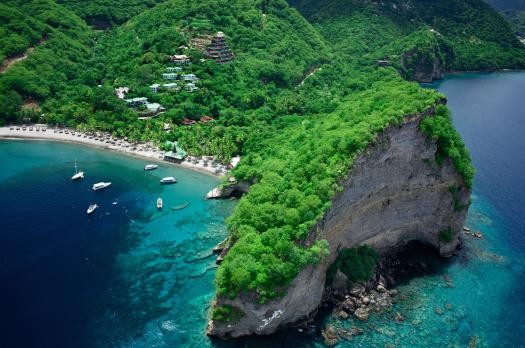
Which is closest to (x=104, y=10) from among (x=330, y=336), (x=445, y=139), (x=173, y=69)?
(x=173, y=69)

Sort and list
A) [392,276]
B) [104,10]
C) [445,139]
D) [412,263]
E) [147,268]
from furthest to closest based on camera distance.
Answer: [104,10]
[412,263]
[445,139]
[392,276]
[147,268]

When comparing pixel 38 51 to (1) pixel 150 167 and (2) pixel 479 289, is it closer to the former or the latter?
(1) pixel 150 167

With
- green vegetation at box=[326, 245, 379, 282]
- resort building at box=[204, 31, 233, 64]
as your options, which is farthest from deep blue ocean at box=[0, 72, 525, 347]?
resort building at box=[204, 31, 233, 64]

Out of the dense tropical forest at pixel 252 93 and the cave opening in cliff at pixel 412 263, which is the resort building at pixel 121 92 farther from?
the cave opening in cliff at pixel 412 263

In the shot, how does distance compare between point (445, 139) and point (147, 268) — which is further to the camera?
point (445, 139)

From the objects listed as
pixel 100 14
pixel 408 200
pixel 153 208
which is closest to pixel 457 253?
pixel 408 200

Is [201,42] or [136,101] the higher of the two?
[201,42]

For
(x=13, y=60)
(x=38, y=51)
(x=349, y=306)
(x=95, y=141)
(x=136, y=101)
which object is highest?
(x=38, y=51)

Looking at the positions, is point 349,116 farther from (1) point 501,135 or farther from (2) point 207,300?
(1) point 501,135
